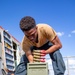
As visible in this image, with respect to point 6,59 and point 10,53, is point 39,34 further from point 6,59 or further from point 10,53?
point 10,53

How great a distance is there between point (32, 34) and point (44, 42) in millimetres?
266

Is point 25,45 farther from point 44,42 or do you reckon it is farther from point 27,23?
point 27,23

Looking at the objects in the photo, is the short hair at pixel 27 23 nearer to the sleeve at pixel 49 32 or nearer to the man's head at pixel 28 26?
the man's head at pixel 28 26

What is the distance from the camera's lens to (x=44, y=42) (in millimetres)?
3066

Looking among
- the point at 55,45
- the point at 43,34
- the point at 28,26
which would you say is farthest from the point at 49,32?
the point at 28,26

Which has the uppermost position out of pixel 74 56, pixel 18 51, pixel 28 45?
pixel 18 51

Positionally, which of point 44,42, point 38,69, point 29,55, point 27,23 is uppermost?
point 27,23

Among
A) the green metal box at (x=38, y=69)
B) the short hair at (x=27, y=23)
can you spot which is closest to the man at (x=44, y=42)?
the short hair at (x=27, y=23)

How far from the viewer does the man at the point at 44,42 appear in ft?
9.46

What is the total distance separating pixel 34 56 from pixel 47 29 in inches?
13.3

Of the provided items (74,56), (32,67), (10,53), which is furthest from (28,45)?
(10,53)

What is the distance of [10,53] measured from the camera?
13.1 m

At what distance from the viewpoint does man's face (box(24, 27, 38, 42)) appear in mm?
2812

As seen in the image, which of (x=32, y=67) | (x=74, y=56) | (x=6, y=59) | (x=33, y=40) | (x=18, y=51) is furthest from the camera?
(x=18, y=51)
